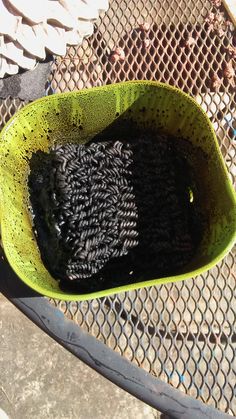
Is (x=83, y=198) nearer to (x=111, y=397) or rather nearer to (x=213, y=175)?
(x=213, y=175)

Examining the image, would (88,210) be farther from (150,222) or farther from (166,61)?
(166,61)

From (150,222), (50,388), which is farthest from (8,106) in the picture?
(50,388)

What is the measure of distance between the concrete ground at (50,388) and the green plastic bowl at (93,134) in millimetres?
515

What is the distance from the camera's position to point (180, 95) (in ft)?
2.09

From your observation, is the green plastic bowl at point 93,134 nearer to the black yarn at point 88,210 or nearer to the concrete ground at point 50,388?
the black yarn at point 88,210

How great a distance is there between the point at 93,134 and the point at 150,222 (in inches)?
5.2

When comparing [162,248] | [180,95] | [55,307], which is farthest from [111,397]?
[180,95]

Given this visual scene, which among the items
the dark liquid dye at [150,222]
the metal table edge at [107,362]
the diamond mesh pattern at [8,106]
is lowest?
the metal table edge at [107,362]

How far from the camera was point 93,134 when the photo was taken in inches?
27.1

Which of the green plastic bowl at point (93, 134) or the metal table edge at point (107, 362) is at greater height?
the green plastic bowl at point (93, 134)

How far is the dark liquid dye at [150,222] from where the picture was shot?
626mm

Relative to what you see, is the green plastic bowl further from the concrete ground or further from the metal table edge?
the concrete ground

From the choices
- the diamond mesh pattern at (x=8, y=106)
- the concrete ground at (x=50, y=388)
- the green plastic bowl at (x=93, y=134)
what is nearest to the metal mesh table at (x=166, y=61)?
the diamond mesh pattern at (x=8, y=106)

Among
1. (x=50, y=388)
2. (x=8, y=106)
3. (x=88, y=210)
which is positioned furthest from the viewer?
(x=50, y=388)
